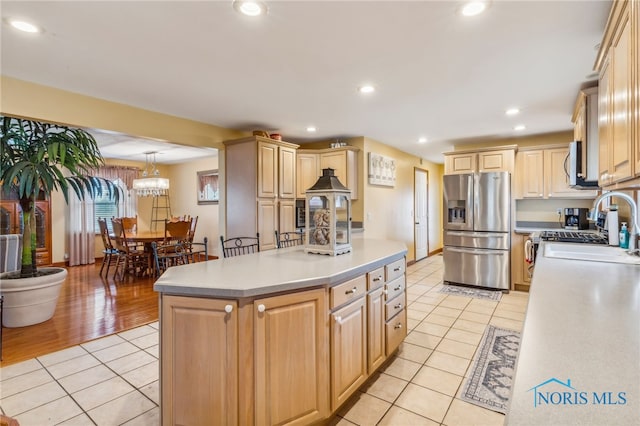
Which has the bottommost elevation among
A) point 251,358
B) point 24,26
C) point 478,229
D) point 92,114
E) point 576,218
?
point 251,358

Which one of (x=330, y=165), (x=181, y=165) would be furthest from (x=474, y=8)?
(x=181, y=165)

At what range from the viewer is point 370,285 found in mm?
2084

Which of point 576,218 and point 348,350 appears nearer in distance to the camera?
point 348,350

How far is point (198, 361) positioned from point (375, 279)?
118cm

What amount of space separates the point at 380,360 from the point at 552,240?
2.16 metres

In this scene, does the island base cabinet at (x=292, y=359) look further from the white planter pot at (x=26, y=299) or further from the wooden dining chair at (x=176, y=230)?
the wooden dining chair at (x=176, y=230)

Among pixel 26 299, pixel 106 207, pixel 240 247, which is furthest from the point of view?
pixel 106 207

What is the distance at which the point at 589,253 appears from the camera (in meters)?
2.40

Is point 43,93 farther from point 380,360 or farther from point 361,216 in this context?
point 361,216

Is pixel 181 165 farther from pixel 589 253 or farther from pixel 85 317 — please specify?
pixel 589 253

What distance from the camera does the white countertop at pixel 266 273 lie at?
150 cm

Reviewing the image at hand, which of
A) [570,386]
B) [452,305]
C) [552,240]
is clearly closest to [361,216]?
[452,305]

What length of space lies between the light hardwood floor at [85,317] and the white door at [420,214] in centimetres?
520

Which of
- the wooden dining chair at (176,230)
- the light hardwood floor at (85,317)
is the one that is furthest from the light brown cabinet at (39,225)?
the wooden dining chair at (176,230)
